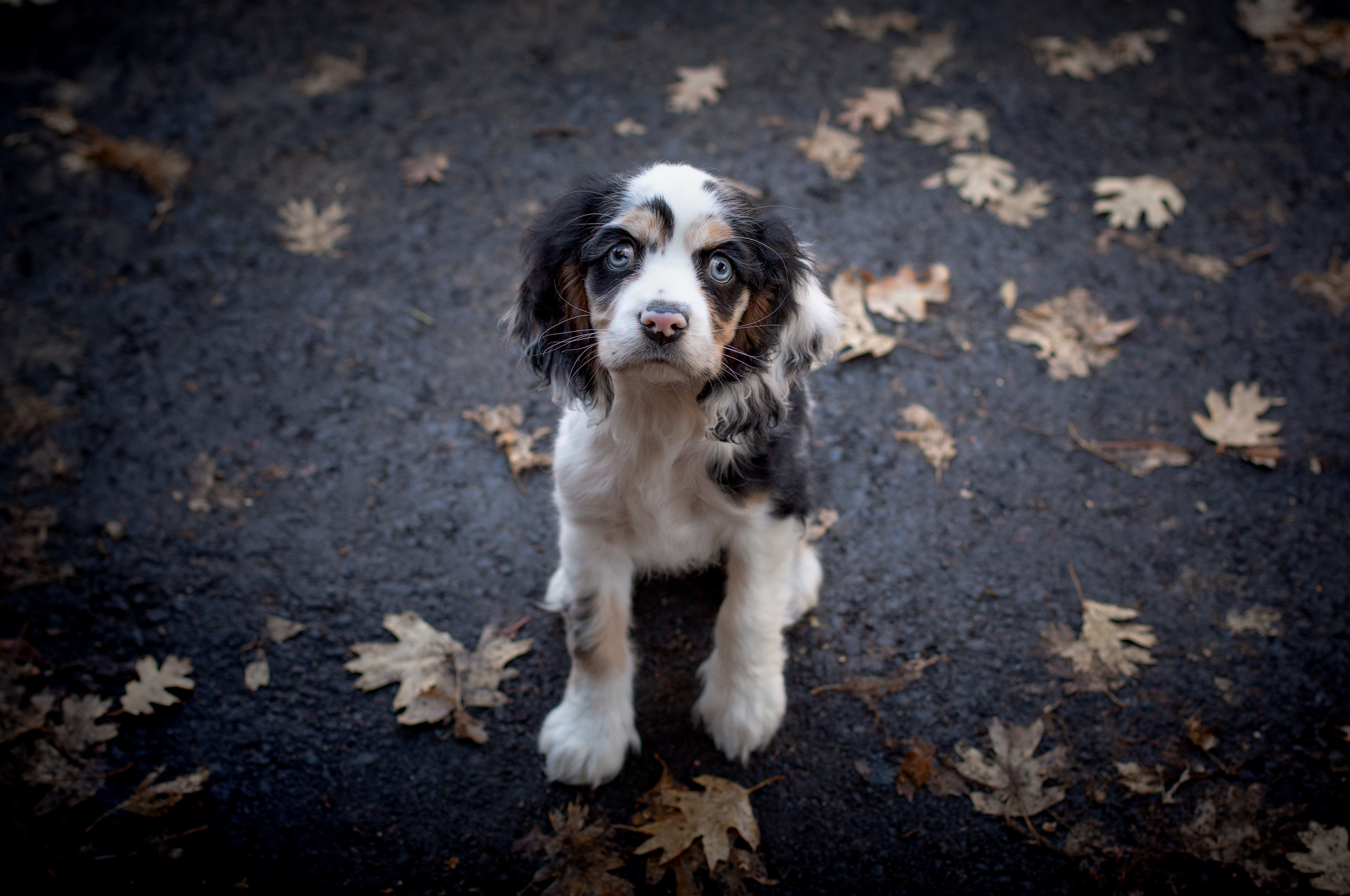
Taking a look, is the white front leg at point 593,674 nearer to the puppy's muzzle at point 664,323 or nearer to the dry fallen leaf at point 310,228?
the puppy's muzzle at point 664,323

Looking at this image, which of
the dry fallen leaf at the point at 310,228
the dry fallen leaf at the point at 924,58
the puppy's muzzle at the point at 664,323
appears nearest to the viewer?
the puppy's muzzle at the point at 664,323

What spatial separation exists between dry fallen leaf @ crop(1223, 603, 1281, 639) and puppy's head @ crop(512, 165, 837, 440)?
193cm

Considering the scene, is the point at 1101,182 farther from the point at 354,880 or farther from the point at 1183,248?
the point at 354,880

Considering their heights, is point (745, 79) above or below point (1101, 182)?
above

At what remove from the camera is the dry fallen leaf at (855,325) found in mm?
3631

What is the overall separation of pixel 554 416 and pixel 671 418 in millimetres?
1330

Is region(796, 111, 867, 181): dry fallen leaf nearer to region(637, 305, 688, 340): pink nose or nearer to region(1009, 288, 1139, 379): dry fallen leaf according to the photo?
region(1009, 288, 1139, 379): dry fallen leaf

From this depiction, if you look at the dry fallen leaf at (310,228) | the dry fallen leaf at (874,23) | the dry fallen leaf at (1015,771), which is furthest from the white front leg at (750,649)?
the dry fallen leaf at (874,23)

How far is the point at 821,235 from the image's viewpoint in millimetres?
4043

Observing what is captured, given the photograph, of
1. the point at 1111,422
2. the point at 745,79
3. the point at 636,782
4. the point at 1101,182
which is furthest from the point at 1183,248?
the point at 636,782

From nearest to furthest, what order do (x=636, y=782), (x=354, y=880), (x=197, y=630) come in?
(x=354, y=880), (x=636, y=782), (x=197, y=630)

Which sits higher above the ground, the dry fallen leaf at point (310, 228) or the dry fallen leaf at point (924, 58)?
the dry fallen leaf at point (924, 58)

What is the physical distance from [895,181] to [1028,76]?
1.25 meters

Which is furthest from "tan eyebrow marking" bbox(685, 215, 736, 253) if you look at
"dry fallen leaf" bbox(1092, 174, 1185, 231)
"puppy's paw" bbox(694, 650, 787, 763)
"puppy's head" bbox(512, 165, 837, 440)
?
"dry fallen leaf" bbox(1092, 174, 1185, 231)
